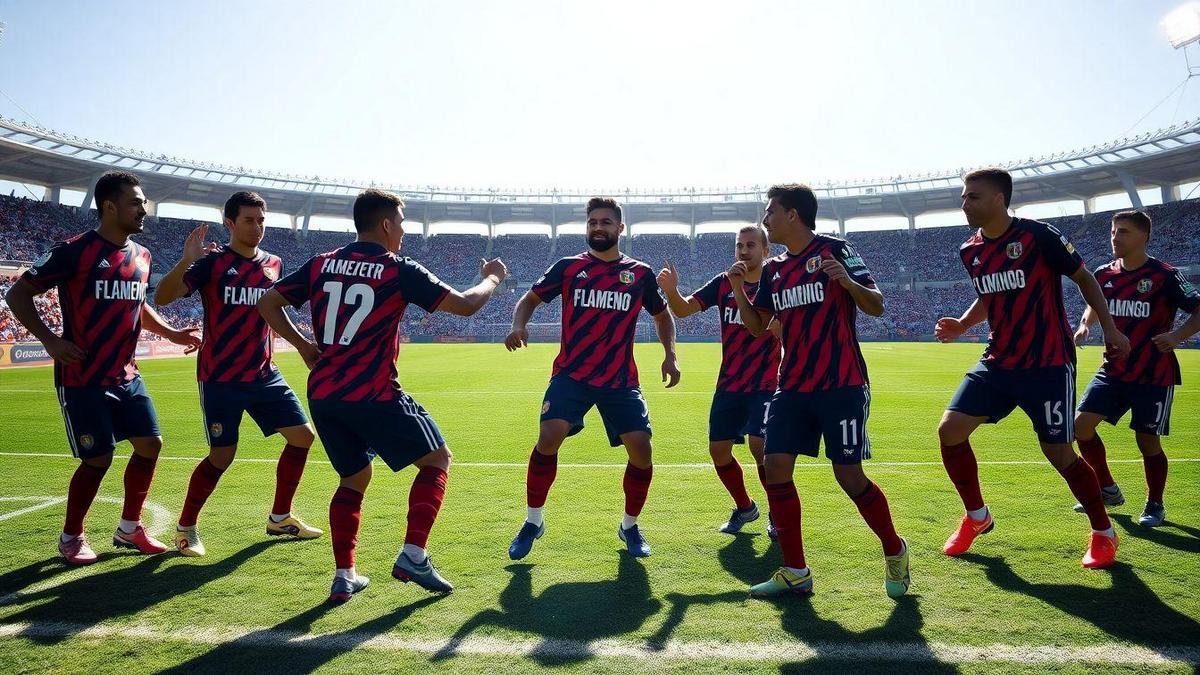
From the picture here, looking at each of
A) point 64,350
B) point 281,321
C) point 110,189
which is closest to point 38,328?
point 64,350

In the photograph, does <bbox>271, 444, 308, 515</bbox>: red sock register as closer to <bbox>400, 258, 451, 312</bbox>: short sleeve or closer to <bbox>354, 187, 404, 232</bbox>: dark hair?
<bbox>400, 258, 451, 312</bbox>: short sleeve

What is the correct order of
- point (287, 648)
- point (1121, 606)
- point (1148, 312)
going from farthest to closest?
point (1148, 312), point (1121, 606), point (287, 648)

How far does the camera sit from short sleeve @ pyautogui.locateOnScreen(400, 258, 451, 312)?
4.02m

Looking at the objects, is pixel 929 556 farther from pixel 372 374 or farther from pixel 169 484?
pixel 169 484

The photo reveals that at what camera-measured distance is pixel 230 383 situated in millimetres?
4945

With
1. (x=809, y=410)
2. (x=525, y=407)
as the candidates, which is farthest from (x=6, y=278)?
(x=809, y=410)

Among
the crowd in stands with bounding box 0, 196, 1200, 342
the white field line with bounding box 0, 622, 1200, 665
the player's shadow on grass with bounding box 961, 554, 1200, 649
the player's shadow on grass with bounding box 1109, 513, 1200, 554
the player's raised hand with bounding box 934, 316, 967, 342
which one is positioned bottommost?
the player's shadow on grass with bounding box 1109, 513, 1200, 554

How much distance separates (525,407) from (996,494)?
8.17 metres

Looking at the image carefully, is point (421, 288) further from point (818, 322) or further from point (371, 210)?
point (818, 322)

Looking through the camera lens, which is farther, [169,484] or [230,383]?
Result: [169,484]

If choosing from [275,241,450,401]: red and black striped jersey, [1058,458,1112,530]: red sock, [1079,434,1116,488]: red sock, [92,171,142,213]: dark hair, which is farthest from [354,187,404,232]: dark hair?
[1079,434,1116,488]: red sock

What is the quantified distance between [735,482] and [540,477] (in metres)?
1.58

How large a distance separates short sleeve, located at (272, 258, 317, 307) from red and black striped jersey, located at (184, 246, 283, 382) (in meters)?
1.03

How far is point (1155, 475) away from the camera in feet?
17.6
